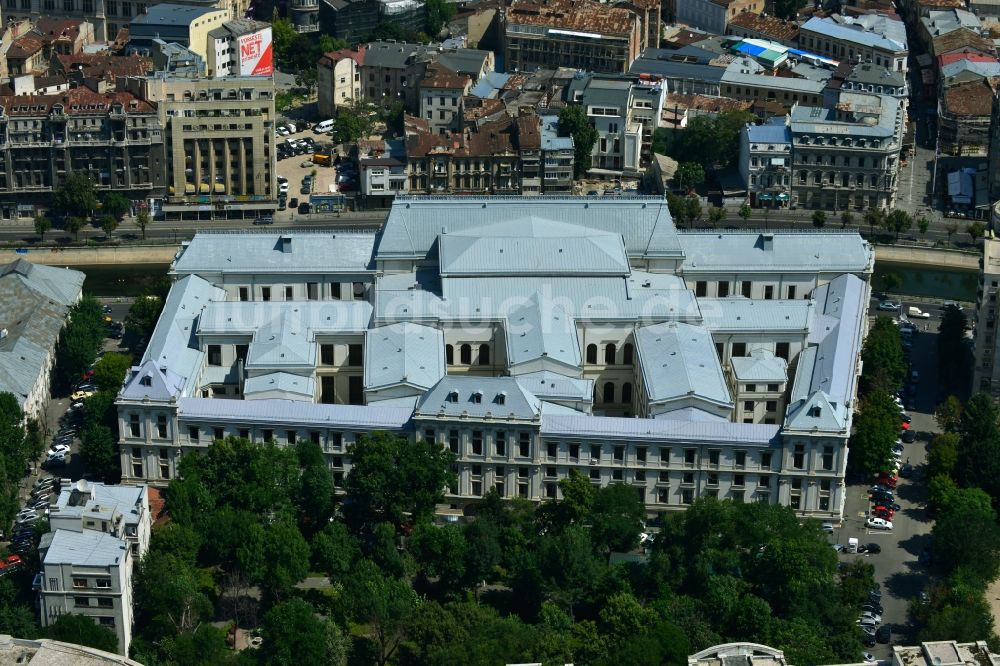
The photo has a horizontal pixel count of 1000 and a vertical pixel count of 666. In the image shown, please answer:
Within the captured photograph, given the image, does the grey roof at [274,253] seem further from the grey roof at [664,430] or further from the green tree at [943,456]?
the green tree at [943,456]

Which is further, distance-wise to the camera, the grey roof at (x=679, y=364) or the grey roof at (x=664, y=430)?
the grey roof at (x=679, y=364)

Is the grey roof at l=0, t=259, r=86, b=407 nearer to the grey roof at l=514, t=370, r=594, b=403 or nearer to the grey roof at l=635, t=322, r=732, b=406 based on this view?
the grey roof at l=514, t=370, r=594, b=403

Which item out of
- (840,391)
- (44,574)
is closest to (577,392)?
(840,391)

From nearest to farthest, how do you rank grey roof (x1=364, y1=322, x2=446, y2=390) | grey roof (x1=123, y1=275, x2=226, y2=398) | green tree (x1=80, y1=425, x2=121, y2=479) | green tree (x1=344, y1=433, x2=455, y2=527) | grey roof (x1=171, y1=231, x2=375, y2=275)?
green tree (x1=344, y1=433, x2=455, y2=527) < green tree (x1=80, y1=425, x2=121, y2=479) < grey roof (x1=123, y1=275, x2=226, y2=398) < grey roof (x1=364, y1=322, x2=446, y2=390) < grey roof (x1=171, y1=231, x2=375, y2=275)

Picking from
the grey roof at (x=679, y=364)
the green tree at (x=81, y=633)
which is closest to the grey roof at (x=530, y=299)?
the grey roof at (x=679, y=364)

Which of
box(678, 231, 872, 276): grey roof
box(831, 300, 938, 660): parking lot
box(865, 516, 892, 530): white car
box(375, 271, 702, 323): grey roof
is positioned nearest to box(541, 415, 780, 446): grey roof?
box(831, 300, 938, 660): parking lot

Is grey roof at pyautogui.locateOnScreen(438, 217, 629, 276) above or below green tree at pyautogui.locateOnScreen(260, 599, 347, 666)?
above

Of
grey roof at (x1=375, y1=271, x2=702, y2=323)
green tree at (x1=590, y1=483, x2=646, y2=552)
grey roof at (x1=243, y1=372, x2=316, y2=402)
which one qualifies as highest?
grey roof at (x1=375, y1=271, x2=702, y2=323)

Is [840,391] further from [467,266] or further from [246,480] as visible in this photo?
[246,480]
